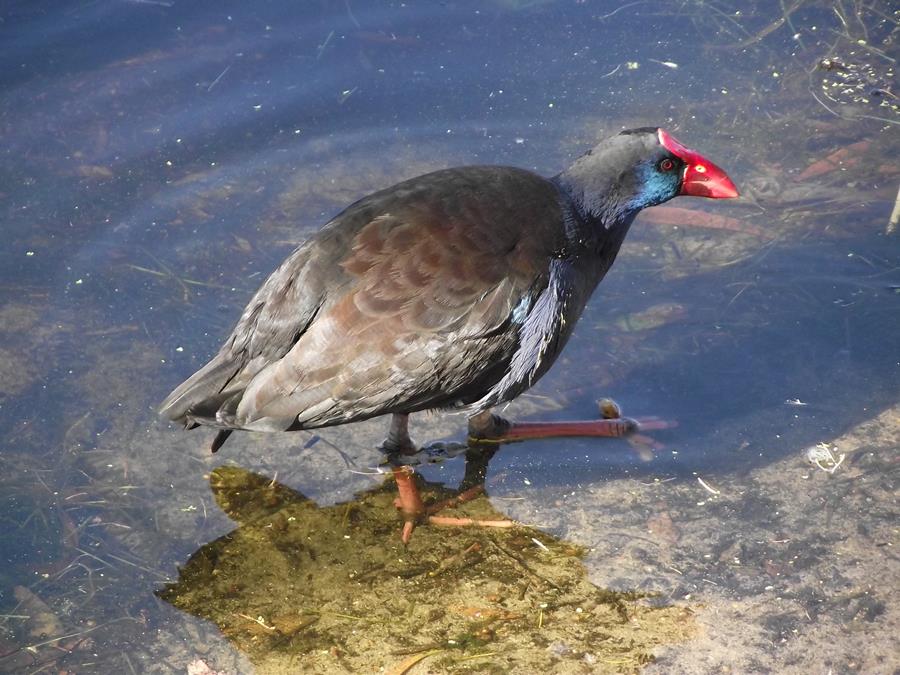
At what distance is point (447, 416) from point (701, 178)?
1.51 m

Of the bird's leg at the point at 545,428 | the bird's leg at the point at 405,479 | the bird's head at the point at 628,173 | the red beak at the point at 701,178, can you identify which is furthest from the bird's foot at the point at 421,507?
the red beak at the point at 701,178

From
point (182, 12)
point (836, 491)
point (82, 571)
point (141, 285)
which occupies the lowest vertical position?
point (836, 491)

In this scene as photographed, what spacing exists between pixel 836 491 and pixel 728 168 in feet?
6.95

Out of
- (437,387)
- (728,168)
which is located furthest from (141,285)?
(728,168)

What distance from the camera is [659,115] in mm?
6156

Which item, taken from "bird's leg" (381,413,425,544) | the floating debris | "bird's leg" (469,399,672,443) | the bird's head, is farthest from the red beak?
"bird's leg" (381,413,425,544)

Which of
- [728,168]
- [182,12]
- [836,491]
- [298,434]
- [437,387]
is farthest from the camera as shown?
[182,12]

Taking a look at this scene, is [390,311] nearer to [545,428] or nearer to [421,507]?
[421,507]

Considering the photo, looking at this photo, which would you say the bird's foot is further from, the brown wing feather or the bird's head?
the bird's head

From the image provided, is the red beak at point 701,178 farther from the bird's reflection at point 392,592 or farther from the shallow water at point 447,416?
the bird's reflection at point 392,592

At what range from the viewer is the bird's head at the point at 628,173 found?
4.39 metres

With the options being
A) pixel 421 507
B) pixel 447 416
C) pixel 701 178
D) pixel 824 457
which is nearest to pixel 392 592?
pixel 421 507

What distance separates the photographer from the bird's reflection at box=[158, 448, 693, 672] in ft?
12.5

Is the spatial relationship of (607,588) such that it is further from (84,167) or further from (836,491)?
(84,167)
